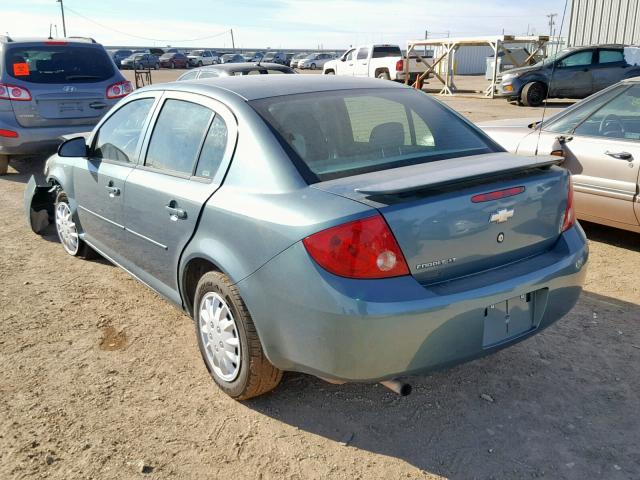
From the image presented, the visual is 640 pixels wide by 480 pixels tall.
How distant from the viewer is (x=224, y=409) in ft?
10.2

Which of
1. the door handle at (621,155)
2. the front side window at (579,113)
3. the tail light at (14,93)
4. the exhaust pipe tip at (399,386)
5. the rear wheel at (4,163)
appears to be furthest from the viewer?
the rear wheel at (4,163)

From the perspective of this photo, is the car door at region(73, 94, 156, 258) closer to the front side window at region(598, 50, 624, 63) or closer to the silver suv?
the silver suv

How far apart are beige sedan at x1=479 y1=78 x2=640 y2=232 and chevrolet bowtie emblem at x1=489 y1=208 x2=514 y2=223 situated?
2.71 metres

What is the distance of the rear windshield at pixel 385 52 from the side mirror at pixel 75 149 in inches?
994

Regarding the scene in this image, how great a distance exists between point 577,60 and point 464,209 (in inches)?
715

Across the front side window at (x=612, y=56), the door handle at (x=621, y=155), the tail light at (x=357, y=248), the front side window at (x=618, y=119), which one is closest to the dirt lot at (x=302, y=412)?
the tail light at (x=357, y=248)

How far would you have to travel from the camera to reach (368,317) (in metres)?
2.42

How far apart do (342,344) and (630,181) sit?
3607 millimetres

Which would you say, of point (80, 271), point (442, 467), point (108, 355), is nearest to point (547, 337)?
point (442, 467)

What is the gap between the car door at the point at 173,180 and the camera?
319 cm

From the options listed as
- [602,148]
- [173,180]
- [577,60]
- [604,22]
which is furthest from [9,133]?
[604,22]

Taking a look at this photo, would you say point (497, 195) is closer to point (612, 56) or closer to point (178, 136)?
point (178, 136)

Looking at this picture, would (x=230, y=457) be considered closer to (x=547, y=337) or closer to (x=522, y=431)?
(x=522, y=431)

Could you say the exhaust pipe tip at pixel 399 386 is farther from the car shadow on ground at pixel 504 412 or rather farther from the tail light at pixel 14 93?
the tail light at pixel 14 93
